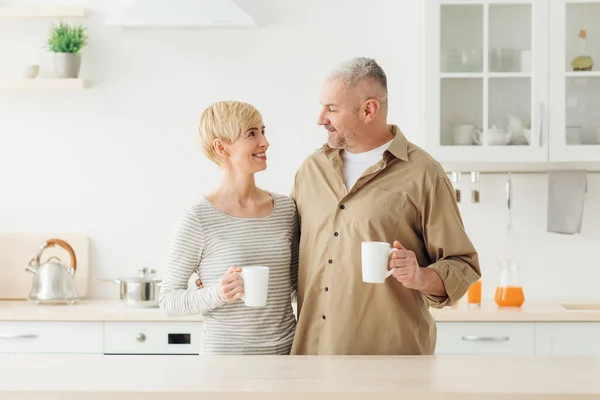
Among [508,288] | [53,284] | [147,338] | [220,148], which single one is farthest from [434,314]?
[53,284]

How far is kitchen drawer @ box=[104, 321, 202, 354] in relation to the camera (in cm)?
339

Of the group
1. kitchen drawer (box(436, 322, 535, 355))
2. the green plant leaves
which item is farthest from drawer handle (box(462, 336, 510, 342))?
the green plant leaves

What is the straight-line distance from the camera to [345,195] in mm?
2324

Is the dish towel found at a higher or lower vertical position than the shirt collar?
lower

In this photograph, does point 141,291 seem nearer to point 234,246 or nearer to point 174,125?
point 174,125

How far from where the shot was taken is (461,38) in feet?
11.6

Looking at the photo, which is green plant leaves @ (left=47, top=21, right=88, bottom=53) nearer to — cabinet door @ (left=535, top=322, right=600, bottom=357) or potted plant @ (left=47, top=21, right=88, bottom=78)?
potted plant @ (left=47, top=21, right=88, bottom=78)

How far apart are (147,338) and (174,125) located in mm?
992

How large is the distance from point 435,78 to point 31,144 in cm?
178

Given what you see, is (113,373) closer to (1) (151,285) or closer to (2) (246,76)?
(1) (151,285)

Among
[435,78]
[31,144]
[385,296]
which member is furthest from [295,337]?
[31,144]

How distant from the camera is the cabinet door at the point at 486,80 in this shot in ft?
11.5

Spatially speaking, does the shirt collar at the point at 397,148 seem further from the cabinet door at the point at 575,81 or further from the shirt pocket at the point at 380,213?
the cabinet door at the point at 575,81

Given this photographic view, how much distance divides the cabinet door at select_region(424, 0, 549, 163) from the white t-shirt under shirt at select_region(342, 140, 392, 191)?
3.73ft
